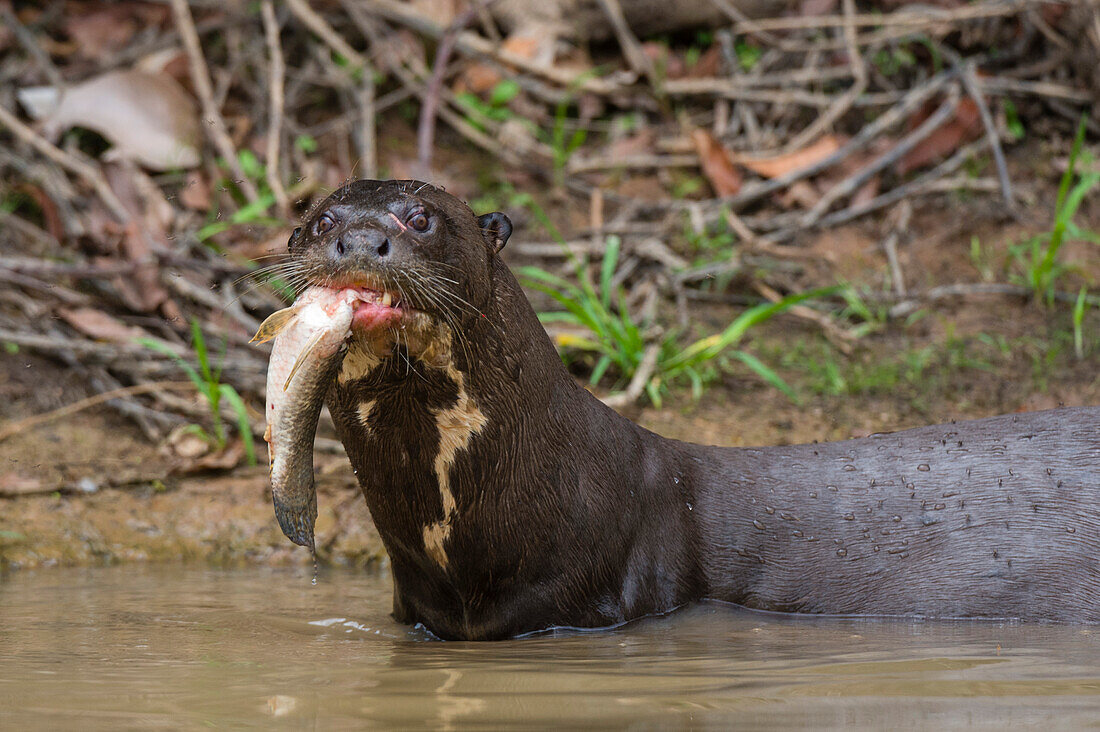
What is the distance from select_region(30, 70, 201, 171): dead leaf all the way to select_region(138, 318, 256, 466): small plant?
1664 millimetres

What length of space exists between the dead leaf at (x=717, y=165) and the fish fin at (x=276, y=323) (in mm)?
4273

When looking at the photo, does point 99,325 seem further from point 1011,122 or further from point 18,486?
point 1011,122

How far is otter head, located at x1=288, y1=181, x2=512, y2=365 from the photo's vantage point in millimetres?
2568

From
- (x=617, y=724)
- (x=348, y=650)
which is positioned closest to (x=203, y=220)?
(x=348, y=650)

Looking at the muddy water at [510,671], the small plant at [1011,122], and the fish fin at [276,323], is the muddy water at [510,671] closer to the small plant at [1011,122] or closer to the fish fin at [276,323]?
the fish fin at [276,323]

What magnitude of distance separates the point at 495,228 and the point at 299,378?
780 mm

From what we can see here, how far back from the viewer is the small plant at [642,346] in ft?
16.3

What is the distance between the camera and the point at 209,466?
183 inches

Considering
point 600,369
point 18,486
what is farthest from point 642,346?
point 18,486

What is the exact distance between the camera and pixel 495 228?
10.2 feet

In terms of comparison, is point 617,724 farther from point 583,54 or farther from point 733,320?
point 583,54

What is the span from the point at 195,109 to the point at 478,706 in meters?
5.19

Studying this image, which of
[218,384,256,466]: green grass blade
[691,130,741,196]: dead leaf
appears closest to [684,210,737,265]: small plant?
[691,130,741,196]: dead leaf

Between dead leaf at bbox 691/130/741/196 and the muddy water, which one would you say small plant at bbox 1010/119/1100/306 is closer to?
dead leaf at bbox 691/130/741/196
